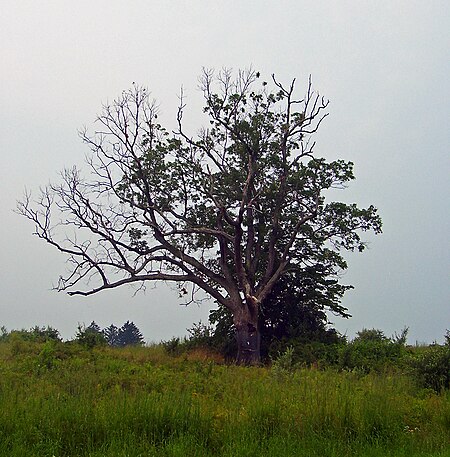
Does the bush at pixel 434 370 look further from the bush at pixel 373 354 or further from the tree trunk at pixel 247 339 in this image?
the tree trunk at pixel 247 339

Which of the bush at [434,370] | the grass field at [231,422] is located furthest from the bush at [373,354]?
the grass field at [231,422]

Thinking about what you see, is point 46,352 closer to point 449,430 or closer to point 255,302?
point 255,302

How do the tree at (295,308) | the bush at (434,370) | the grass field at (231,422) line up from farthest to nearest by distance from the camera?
the tree at (295,308) < the bush at (434,370) < the grass field at (231,422)

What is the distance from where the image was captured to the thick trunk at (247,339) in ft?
81.0

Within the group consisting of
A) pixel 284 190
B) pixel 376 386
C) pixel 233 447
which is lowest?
pixel 233 447

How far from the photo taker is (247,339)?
25.0 metres

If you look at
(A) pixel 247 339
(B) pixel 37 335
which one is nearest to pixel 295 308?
(A) pixel 247 339

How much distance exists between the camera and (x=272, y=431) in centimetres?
939

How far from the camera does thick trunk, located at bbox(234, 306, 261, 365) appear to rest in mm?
24703

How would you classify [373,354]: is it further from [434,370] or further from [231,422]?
[231,422]

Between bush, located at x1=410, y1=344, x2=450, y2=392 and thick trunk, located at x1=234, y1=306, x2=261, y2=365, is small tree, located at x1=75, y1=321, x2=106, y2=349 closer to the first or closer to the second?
thick trunk, located at x1=234, y1=306, x2=261, y2=365

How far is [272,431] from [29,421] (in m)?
3.95

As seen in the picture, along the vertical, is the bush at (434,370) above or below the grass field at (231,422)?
above

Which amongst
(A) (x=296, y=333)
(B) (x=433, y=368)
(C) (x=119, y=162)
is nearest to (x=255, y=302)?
(A) (x=296, y=333)
